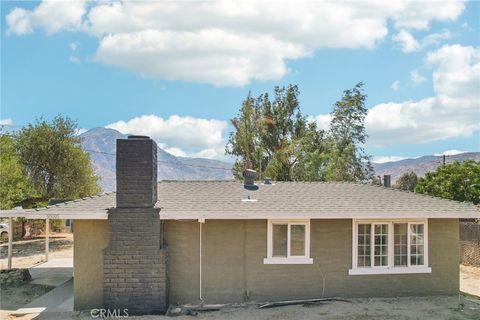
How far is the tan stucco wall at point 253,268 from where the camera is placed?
490 inches

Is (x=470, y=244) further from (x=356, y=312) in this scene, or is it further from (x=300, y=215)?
(x=300, y=215)

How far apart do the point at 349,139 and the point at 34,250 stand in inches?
867

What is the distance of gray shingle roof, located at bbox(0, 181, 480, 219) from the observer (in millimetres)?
12156

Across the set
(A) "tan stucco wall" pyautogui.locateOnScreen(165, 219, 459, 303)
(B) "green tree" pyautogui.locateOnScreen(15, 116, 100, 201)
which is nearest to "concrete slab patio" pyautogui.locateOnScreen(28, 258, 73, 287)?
(A) "tan stucco wall" pyautogui.locateOnScreen(165, 219, 459, 303)

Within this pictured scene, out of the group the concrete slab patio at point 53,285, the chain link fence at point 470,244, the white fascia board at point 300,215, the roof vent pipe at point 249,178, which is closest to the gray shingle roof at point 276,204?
the white fascia board at point 300,215

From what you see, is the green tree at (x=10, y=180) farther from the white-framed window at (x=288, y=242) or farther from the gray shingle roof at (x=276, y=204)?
the white-framed window at (x=288, y=242)

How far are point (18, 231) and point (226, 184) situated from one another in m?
21.2

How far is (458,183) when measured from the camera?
2666 cm

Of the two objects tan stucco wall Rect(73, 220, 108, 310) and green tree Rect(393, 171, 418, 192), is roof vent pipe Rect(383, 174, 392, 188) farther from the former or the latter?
green tree Rect(393, 171, 418, 192)

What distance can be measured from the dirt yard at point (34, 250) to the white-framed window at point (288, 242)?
1237 centimetres

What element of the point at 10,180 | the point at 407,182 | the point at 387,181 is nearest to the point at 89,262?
the point at 387,181

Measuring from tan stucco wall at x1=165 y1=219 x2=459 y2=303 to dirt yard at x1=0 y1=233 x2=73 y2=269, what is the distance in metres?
10.9

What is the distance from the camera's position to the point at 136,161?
38.9ft

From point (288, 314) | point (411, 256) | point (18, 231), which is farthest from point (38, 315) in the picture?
point (18, 231)
